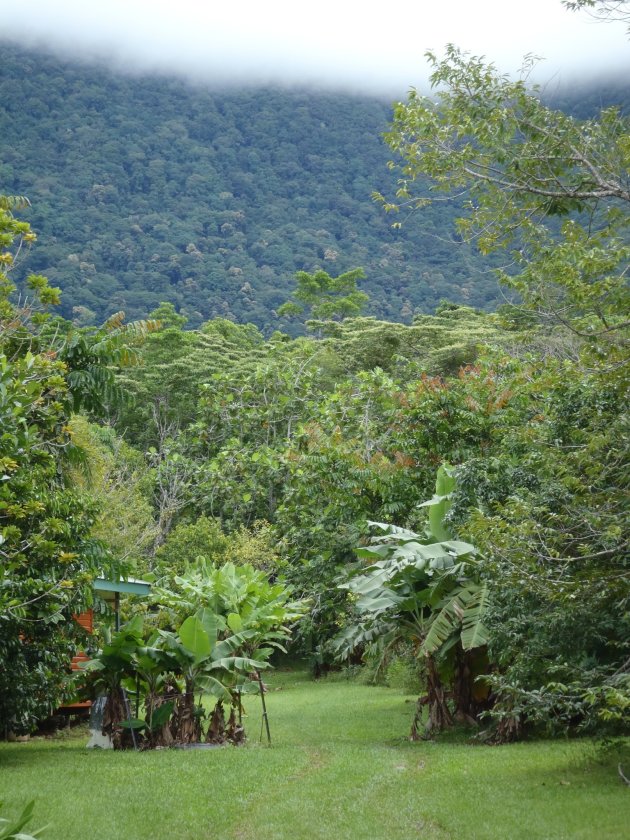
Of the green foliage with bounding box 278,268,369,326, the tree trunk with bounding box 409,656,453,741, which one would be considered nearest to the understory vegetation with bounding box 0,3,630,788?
the tree trunk with bounding box 409,656,453,741

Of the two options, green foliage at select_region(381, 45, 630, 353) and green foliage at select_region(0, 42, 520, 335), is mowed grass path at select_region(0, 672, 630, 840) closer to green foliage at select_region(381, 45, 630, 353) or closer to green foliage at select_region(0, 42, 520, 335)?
green foliage at select_region(381, 45, 630, 353)

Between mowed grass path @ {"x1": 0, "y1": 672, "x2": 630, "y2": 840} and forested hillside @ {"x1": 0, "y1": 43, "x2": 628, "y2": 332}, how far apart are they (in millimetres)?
45345

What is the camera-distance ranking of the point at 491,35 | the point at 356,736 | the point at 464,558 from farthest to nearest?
the point at 491,35
the point at 356,736
the point at 464,558

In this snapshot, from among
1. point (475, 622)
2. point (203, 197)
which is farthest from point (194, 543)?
point (203, 197)

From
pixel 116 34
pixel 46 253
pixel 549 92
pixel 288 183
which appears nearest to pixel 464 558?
pixel 549 92

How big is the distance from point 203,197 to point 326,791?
72069 millimetres

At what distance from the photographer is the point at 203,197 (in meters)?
79.2

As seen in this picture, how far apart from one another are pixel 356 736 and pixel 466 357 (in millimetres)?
23510

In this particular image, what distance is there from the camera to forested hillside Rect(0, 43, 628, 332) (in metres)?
65.4

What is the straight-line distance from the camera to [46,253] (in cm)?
6581

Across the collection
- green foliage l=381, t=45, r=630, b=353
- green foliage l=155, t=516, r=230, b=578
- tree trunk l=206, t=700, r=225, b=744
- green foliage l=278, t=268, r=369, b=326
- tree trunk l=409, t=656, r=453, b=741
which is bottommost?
green foliage l=155, t=516, r=230, b=578

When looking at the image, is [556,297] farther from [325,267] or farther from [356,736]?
[325,267]

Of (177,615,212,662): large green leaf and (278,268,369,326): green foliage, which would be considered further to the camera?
(278,268,369,326): green foliage

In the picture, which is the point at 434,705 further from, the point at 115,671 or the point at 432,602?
the point at 115,671
